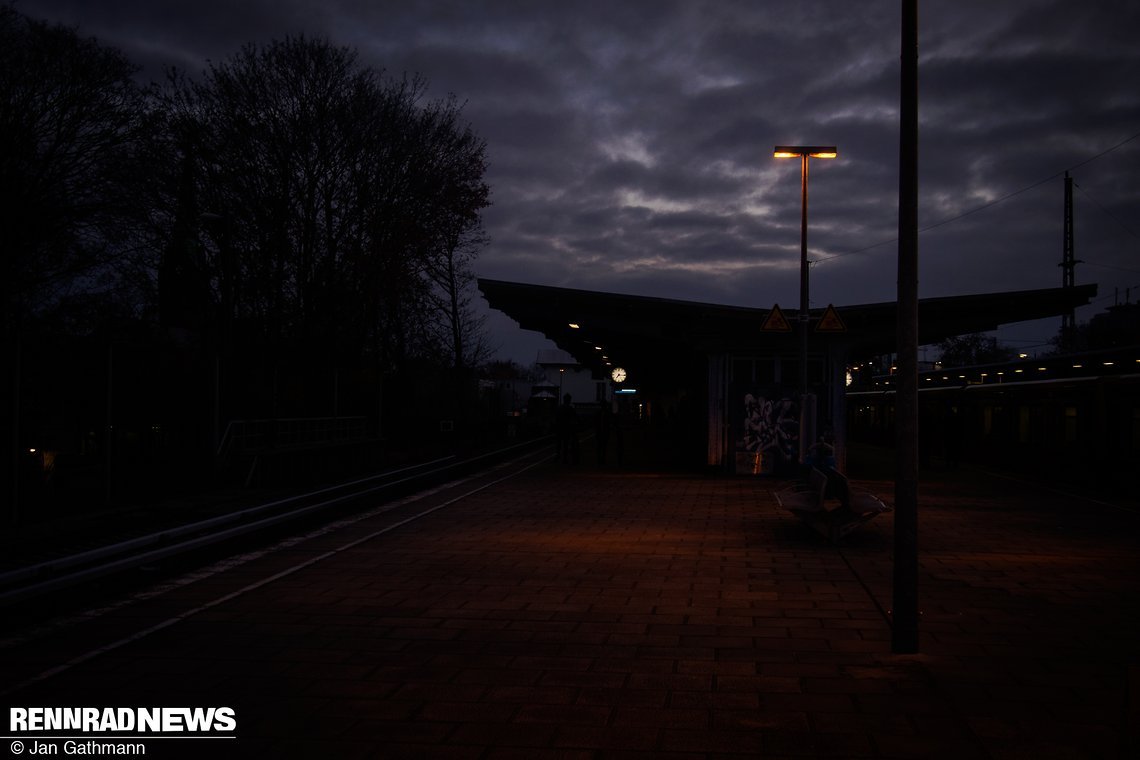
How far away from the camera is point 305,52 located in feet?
93.2

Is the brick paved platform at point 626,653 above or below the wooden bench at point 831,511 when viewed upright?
below

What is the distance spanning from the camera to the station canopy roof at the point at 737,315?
21.3 m

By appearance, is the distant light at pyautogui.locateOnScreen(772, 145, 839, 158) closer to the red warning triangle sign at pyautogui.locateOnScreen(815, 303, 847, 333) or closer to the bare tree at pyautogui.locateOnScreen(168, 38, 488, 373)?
the red warning triangle sign at pyautogui.locateOnScreen(815, 303, 847, 333)

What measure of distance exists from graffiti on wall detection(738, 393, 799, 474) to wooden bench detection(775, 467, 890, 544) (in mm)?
9835

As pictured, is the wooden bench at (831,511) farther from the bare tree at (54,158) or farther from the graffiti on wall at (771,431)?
the bare tree at (54,158)

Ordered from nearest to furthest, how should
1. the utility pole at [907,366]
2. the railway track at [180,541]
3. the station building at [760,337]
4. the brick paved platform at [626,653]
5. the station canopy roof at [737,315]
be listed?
the brick paved platform at [626,653] < the utility pole at [907,366] < the railway track at [180,541] < the station canopy roof at [737,315] < the station building at [760,337]

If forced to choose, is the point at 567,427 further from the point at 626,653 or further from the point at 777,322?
the point at 626,653

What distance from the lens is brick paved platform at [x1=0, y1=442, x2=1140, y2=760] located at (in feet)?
15.5

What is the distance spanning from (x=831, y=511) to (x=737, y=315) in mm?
10145

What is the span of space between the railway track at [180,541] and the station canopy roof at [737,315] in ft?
14.2

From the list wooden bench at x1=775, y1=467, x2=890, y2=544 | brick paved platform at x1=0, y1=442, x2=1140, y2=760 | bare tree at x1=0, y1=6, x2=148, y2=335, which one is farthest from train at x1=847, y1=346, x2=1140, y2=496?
bare tree at x1=0, y1=6, x2=148, y2=335

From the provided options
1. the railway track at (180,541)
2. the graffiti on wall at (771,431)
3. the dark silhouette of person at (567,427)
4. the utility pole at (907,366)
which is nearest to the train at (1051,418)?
the graffiti on wall at (771,431)

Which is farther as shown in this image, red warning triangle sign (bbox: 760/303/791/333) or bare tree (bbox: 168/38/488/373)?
bare tree (bbox: 168/38/488/373)

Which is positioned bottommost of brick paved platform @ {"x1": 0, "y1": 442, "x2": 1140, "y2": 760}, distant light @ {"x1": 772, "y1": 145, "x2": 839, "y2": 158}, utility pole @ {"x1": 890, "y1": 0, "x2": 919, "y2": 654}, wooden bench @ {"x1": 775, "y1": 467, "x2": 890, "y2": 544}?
brick paved platform @ {"x1": 0, "y1": 442, "x2": 1140, "y2": 760}
